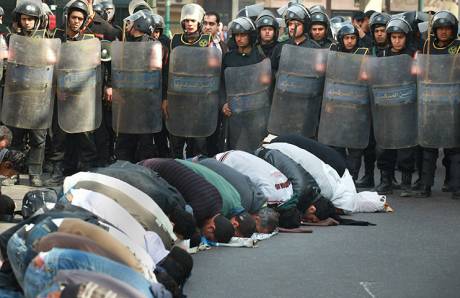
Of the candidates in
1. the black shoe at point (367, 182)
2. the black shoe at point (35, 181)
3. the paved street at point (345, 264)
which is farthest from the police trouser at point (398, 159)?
the black shoe at point (35, 181)

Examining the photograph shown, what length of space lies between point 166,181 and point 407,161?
4417 mm

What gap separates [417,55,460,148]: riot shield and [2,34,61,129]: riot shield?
3491 millimetres

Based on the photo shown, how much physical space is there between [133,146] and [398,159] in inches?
105

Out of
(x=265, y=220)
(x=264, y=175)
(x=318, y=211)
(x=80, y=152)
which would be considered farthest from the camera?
(x=80, y=152)

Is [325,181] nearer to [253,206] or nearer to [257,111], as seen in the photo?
[253,206]

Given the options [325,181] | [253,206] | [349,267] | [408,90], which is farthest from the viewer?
[408,90]

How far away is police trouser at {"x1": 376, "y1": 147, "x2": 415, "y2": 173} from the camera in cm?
1242

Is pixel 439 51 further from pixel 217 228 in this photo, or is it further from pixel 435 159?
pixel 217 228

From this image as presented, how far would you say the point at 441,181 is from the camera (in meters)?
13.5

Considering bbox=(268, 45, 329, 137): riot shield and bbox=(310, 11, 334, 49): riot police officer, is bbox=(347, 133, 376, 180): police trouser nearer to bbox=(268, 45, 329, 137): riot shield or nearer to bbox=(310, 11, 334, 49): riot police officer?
bbox=(268, 45, 329, 137): riot shield

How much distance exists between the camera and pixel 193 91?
1279 cm

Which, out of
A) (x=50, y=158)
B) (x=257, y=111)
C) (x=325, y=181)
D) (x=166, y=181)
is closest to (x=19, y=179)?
(x=50, y=158)

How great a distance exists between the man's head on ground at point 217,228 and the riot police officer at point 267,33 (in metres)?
5.14

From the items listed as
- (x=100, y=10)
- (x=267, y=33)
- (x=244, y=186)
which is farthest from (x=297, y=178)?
(x=100, y=10)
